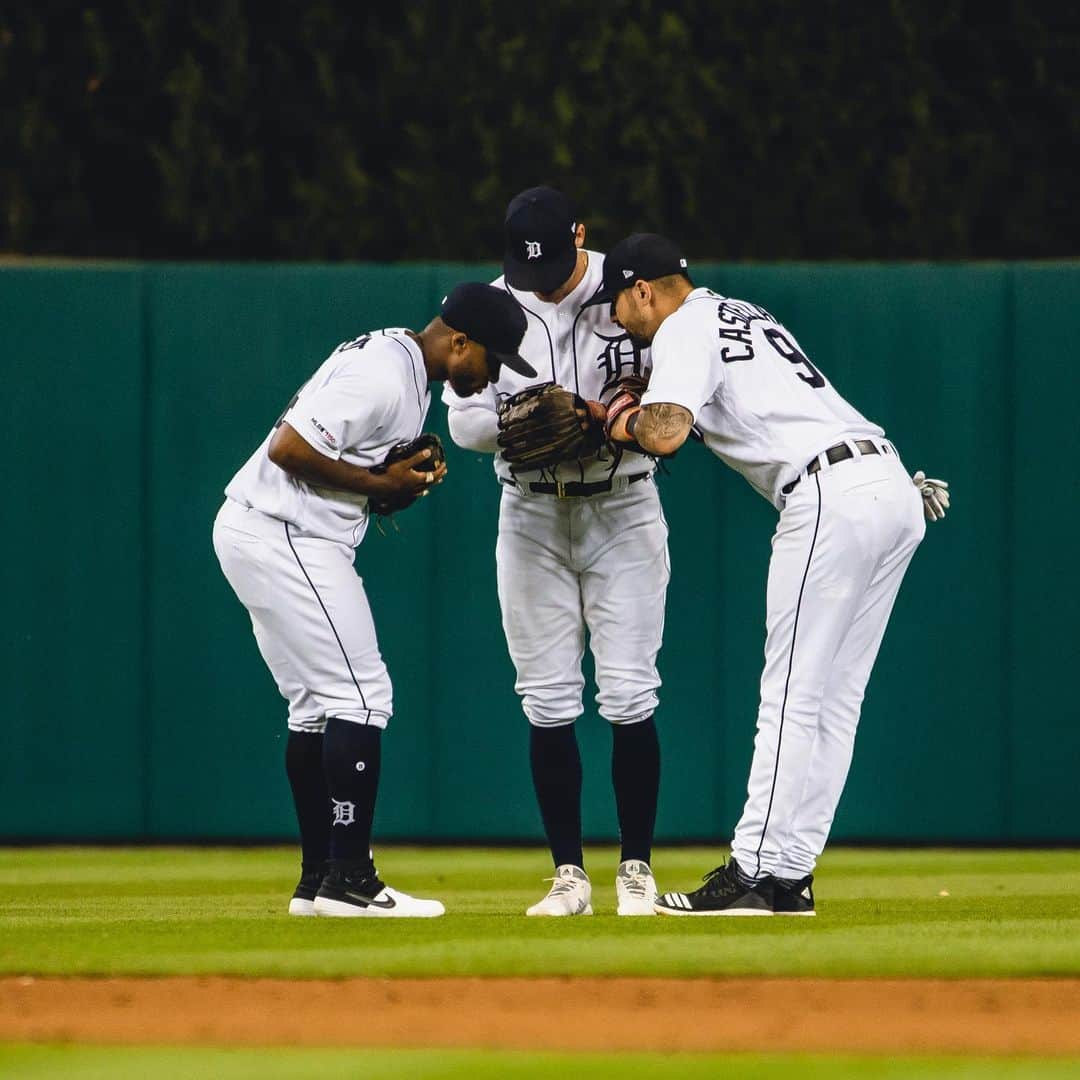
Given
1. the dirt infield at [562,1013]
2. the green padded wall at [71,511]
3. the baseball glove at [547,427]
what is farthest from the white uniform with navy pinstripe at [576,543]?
the green padded wall at [71,511]

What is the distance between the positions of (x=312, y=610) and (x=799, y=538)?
3.87 feet

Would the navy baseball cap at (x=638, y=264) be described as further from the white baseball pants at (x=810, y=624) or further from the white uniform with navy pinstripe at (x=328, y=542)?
the white baseball pants at (x=810, y=624)

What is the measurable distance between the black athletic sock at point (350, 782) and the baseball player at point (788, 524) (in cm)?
76

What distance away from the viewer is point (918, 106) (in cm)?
878

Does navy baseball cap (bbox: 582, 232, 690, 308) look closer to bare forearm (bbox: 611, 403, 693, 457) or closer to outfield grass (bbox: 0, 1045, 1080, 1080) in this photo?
bare forearm (bbox: 611, 403, 693, 457)

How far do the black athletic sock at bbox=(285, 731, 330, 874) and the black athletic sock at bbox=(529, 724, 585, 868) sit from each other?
0.56 metres

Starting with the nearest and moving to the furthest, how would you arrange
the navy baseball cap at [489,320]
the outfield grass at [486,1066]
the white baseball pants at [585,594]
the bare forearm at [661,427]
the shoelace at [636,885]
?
1. the outfield grass at [486,1066]
2. the bare forearm at [661,427]
3. the navy baseball cap at [489,320]
4. the shoelace at [636,885]
5. the white baseball pants at [585,594]

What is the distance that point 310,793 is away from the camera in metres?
4.76

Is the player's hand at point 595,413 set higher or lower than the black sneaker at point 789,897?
higher

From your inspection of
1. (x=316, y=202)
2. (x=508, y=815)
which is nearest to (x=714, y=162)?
(x=316, y=202)

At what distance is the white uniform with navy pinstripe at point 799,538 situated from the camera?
14.5 feet

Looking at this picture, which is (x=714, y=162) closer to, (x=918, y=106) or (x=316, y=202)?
(x=918, y=106)

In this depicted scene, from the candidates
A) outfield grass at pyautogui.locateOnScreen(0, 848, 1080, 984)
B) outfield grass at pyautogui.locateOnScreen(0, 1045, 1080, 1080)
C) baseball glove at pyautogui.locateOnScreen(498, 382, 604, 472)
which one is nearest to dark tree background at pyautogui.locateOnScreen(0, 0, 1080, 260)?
outfield grass at pyautogui.locateOnScreen(0, 848, 1080, 984)

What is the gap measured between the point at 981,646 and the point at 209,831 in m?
3.02
